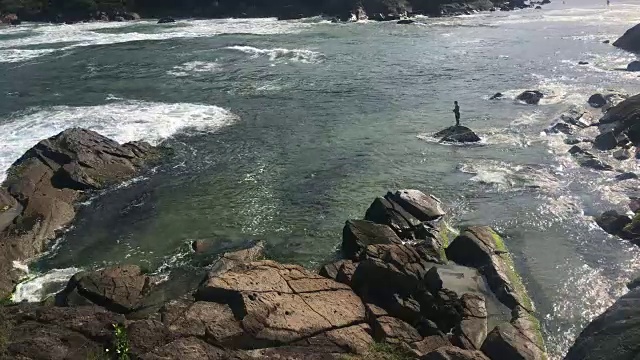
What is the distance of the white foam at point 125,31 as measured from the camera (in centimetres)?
7269

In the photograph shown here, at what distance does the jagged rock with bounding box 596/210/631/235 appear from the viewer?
76.8 ft

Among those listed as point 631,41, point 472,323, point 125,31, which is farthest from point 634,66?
point 125,31

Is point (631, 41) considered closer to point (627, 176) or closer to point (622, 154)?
point (622, 154)

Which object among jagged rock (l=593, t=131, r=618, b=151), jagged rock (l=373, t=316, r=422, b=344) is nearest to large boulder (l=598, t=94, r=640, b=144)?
jagged rock (l=593, t=131, r=618, b=151)

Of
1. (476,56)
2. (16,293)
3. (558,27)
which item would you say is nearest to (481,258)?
(16,293)

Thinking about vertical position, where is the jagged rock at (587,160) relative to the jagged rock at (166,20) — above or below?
below

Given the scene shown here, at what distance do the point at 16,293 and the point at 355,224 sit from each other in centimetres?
1364

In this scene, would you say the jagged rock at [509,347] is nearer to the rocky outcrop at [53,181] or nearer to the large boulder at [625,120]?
the rocky outcrop at [53,181]

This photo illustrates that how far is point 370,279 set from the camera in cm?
1830

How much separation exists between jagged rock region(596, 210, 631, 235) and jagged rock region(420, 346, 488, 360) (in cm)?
1217

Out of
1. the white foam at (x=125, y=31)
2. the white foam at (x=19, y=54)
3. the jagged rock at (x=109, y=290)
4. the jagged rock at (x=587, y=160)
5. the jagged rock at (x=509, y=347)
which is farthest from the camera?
the white foam at (x=125, y=31)

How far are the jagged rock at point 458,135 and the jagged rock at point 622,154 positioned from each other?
26.2ft

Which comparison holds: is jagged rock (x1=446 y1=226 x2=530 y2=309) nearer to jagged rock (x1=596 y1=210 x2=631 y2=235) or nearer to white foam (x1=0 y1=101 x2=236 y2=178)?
jagged rock (x1=596 y1=210 x2=631 y2=235)

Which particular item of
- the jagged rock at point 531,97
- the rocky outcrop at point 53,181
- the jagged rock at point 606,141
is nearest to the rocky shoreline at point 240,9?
the jagged rock at point 531,97
